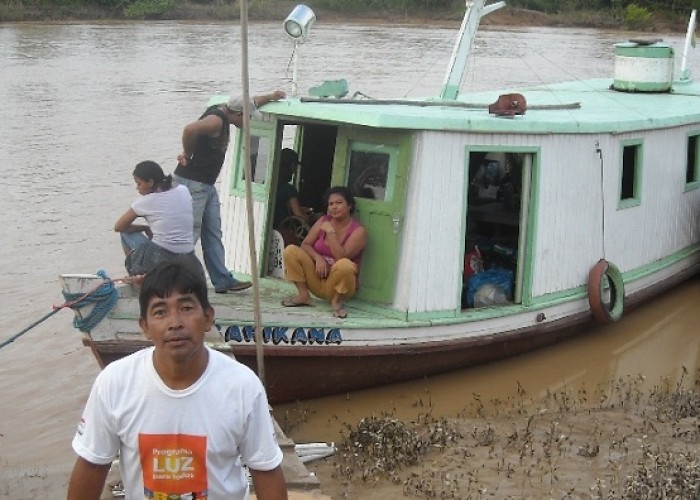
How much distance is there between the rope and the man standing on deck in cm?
126

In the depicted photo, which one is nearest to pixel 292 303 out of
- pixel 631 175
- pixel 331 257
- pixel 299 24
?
pixel 331 257

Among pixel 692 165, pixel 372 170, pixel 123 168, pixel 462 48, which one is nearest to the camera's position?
pixel 372 170

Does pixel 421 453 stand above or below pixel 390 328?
below

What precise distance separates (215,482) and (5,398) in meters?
5.49

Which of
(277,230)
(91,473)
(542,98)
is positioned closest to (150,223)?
(277,230)

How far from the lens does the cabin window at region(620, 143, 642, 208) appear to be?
934cm

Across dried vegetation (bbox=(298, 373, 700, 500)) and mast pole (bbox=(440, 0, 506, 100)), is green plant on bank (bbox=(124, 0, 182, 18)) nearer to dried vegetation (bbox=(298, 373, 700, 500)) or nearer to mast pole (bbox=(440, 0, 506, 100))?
mast pole (bbox=(440, 0, 506, 100))

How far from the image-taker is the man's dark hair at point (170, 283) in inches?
120

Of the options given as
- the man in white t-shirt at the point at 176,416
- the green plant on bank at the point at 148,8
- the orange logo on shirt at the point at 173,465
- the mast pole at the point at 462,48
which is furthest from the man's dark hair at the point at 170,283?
the green plant on bank at the point at 148,8

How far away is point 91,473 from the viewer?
3.05 metres

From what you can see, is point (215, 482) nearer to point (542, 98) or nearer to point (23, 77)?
point (542, 98)

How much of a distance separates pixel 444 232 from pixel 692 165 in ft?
13.4

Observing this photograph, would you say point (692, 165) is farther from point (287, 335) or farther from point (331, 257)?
point (287, 335)

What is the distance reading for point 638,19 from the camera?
47844 millimetres
